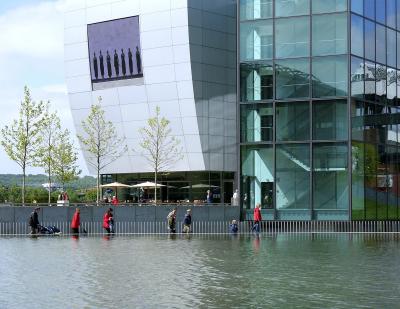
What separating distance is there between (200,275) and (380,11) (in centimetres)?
3161

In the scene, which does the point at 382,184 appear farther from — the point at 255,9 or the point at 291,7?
the point at 255,9

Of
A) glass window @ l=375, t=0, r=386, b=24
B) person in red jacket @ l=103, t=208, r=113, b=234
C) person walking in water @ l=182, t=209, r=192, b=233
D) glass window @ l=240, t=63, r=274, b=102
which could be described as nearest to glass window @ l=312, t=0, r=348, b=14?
glass window @ l=375, t=0, r=386, b=24

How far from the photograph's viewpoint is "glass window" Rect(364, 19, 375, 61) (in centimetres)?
4534

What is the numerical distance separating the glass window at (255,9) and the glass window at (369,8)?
545 cm

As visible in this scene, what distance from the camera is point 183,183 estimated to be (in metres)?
68.3

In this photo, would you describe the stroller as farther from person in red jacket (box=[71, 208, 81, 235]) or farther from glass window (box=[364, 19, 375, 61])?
glass window (box=[364, 19, 375, 61])

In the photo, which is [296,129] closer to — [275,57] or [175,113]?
[275,57]

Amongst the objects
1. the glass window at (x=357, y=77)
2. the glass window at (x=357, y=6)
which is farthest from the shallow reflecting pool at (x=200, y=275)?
the glass window at (x=357, y=6)

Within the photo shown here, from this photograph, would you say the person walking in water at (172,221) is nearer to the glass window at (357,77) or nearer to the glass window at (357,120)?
the glass window at (357,120)

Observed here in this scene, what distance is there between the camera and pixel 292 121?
4484cm

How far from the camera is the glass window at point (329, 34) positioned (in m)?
44.0

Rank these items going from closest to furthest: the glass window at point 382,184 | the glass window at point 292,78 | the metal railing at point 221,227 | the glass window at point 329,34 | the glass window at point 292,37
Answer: the metal railing at point 221,227
the glass window at point 329,34
the glass window at point 292,78
the glass window at point 292,37
the glass window at point 382,184

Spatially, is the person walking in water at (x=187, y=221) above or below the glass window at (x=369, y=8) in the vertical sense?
below

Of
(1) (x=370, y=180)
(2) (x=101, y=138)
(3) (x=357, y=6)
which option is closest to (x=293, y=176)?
(1) (x=370, y=180)
